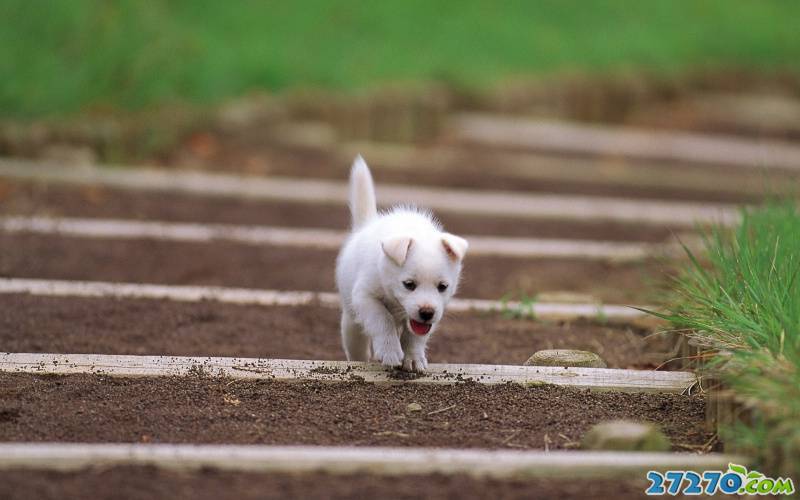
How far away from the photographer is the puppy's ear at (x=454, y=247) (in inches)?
156

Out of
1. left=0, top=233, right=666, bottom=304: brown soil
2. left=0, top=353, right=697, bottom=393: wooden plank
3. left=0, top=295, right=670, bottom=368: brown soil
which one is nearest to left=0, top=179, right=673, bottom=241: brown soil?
left=0, top=233, right=666, bottom=304: brown soil

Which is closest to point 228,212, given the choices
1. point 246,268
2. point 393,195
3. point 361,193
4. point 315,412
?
point 246,268

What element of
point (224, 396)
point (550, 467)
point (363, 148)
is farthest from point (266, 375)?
point (363, 148)

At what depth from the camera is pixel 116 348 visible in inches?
172

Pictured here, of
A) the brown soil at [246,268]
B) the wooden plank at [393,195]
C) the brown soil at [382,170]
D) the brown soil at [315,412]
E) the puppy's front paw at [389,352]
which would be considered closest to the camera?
the brown soil at [315,412]

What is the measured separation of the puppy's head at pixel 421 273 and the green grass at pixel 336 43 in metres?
4.48

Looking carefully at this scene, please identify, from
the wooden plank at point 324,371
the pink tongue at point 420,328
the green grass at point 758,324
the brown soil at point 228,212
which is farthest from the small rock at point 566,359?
the brown soil at point 228,212

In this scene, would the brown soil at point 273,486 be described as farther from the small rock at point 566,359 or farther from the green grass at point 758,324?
the small rock at point 566,359

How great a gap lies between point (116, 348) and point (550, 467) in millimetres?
2122

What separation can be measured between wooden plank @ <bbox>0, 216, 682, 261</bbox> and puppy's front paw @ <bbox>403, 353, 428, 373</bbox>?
88.9 inches

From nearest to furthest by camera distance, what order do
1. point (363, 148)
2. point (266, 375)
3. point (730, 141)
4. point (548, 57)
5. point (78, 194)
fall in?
1. point (266, 375)
2. point (78, 194)
3. point (363, 148)
4. point (730, 141)
5. point (548, 57)

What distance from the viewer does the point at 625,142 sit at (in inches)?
442

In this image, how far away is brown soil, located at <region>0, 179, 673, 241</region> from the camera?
6543 mm

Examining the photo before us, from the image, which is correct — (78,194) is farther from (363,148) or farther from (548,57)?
(548,57)
